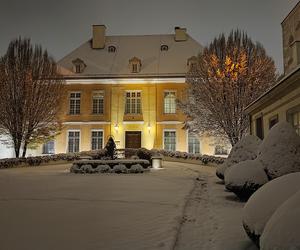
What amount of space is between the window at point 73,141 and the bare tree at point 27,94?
4010 mm

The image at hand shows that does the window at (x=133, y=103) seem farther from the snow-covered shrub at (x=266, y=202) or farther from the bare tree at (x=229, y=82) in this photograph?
the snow-covered shrub at (x=266, y=202)

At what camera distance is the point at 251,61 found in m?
20.9

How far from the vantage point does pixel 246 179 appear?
7.64 m

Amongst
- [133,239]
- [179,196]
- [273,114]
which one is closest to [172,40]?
[273,114]

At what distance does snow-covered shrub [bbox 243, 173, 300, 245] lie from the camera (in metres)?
3.84

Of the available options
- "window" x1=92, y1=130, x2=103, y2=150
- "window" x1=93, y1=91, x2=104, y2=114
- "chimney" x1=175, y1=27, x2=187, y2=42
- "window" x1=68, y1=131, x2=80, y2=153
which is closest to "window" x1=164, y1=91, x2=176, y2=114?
"window" x1=93, y1=91, x2=104, y2=114

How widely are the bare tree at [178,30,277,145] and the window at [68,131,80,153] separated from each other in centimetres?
1156

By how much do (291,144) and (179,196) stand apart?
3195 mm

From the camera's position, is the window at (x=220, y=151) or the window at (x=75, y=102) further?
the window at (x=75, y=102)

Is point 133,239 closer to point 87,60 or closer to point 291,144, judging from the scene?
point 291,144

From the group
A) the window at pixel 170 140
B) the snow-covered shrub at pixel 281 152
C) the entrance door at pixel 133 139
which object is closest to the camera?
the snow-covered shrub at pixel 281 152

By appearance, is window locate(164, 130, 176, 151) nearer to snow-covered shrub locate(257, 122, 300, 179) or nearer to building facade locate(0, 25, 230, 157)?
building facade locate(0, 25, 230, 157)

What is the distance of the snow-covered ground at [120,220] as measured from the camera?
471 cm

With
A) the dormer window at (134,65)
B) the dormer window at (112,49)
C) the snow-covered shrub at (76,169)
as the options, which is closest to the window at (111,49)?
the dormer window at (112,49)
